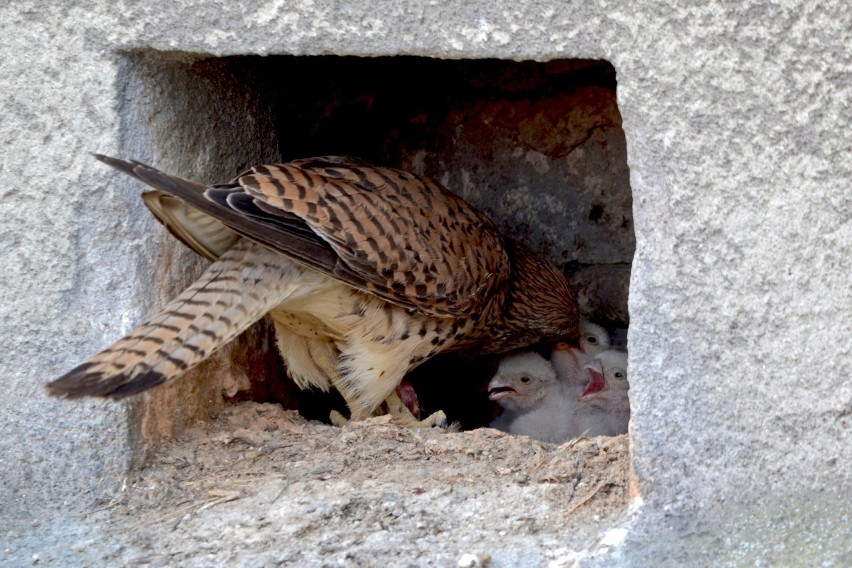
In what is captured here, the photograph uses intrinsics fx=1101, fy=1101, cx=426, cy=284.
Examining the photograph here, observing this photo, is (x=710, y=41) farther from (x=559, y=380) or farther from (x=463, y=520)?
(x=559, y=380)

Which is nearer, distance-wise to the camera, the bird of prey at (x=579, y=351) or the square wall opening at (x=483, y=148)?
the square wall opening at (x=483, y=148)

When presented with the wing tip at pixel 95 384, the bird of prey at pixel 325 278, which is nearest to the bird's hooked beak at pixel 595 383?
the bird of prey at pixel 325 278

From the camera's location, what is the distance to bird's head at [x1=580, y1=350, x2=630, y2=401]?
4.46 m

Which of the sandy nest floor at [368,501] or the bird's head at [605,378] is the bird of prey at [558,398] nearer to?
the bird's head at [605,378]

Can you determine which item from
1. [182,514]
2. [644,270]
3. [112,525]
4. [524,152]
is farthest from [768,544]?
[524,152]

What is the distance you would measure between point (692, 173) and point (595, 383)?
6.80 ft

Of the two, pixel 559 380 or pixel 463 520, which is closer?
pixel 463 520

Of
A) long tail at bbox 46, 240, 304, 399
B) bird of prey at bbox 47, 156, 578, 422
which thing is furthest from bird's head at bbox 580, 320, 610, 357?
long tail at bbox 46, 240, 304, 399

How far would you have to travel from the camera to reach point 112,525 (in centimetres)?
303

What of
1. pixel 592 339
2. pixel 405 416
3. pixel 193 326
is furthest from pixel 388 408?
pixel 193 326

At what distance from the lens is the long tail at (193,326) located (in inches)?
103

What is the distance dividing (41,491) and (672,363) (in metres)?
1.81

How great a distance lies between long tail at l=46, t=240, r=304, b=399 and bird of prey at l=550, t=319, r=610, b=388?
6.06 feet

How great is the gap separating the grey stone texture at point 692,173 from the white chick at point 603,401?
1646 mm
